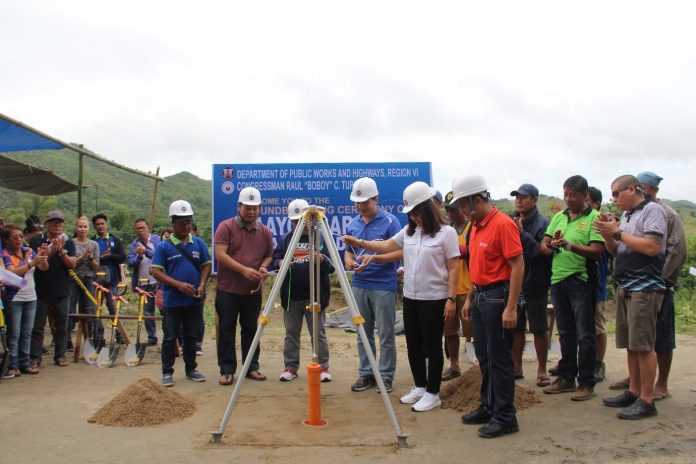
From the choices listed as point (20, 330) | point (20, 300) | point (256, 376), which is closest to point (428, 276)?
point (256, 376)

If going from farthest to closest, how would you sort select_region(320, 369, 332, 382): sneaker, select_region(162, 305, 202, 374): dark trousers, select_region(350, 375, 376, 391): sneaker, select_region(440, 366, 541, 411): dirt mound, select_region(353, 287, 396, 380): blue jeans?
1. select_region(320, 369, 332, 382): sneaker
2. select_region(162, 305, 202, 374): dark trousers
3. select_region(350, 375, 376, 391): sneaker
4. select_region(353, 287, 396, 380): blue jeans
5. select_region(440, 366, 541, 411): dirt mound

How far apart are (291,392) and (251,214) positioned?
1.86 m

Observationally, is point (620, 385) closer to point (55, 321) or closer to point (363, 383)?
point (363, 383)

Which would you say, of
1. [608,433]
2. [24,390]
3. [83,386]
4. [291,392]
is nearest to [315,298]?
[291,392]

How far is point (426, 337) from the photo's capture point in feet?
16.8

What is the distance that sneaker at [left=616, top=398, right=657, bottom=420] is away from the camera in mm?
4613

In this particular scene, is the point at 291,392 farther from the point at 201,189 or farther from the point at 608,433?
the point at 201,189

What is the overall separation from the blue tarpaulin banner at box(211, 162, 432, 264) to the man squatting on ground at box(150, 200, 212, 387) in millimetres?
2782

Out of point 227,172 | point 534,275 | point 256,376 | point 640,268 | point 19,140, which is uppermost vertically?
point 19,140

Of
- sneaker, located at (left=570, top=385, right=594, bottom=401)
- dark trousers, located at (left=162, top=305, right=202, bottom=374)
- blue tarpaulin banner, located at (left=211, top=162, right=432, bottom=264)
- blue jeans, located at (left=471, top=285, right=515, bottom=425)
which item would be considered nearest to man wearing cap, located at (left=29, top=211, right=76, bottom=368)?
dark trousers, located at (left=162, top=305, right=202, bottom=374)

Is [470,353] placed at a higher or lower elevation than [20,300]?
lower

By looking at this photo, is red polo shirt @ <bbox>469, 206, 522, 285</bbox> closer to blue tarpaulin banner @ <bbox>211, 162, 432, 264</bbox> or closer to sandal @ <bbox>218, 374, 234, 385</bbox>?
sandal @ <bbox>218, 374, 234, 385</bbox>

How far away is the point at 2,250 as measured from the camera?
6.66m

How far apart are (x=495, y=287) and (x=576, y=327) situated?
1361mm
